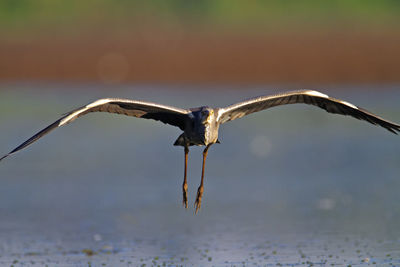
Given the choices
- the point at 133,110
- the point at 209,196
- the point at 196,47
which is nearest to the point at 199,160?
the point at 209,196

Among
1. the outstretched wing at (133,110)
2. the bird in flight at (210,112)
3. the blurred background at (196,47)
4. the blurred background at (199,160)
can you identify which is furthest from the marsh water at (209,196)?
the blurred background at (196,47)

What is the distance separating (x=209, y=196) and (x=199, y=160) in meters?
5.30

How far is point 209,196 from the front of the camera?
838 inches

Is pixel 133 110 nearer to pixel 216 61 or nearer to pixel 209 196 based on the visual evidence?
pixel 209 196

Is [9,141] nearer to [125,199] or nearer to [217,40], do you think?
[125,199]

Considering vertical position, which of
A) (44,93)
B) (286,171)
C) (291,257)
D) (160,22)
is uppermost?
(160,22)

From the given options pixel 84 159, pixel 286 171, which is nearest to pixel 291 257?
pixel 286 171

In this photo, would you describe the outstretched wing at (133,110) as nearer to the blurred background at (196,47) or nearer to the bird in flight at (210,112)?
the bird in flight at (210,112)

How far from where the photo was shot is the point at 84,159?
27438 millimetres

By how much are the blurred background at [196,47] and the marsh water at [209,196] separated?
15.3 metres

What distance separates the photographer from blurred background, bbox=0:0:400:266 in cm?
1653

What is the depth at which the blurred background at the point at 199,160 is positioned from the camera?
16.5 meters

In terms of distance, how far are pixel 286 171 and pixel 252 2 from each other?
76812 millimetres

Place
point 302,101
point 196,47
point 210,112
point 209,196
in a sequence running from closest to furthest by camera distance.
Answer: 1. point 210,112
2. point 302,101
3. point 209,196
4. point 196,47
